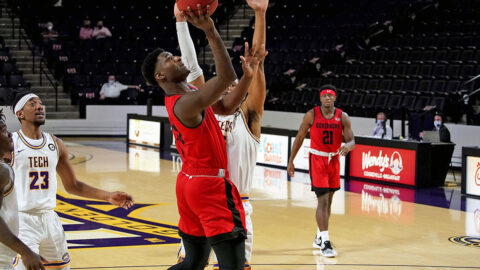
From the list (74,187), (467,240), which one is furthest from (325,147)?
(74,187)

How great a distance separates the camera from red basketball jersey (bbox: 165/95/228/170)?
421cm

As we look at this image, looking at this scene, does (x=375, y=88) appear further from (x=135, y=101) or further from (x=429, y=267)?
(x=429, y=267)

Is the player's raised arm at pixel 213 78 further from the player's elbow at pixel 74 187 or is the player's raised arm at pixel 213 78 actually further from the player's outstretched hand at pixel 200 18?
the player's elbow at pixel 74 187

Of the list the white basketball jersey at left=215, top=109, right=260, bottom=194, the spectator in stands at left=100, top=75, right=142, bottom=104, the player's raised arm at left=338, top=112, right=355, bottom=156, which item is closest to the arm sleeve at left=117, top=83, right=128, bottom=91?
the spectator in stands at left=100, top=75, right=142, bottom=104

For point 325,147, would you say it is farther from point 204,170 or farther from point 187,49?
point 204,170

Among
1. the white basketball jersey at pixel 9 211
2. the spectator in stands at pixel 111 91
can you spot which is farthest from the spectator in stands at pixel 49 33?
the white basketball jersey at pixel 9 211

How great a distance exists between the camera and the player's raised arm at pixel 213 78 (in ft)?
12.6

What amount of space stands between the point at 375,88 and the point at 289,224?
10919mm

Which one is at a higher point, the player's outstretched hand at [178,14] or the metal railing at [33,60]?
the metal railing at [33,60]

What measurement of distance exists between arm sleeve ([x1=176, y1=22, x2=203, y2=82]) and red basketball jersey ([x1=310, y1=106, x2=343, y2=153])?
361cm

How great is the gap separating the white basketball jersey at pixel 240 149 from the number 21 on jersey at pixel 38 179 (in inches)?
53.4

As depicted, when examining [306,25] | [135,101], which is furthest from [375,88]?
[135,101]

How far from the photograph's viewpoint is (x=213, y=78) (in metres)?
3.93

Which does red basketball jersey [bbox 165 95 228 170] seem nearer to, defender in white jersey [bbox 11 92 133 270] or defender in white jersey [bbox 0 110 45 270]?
defender in white jersey [bbox 11 92 133 270]
